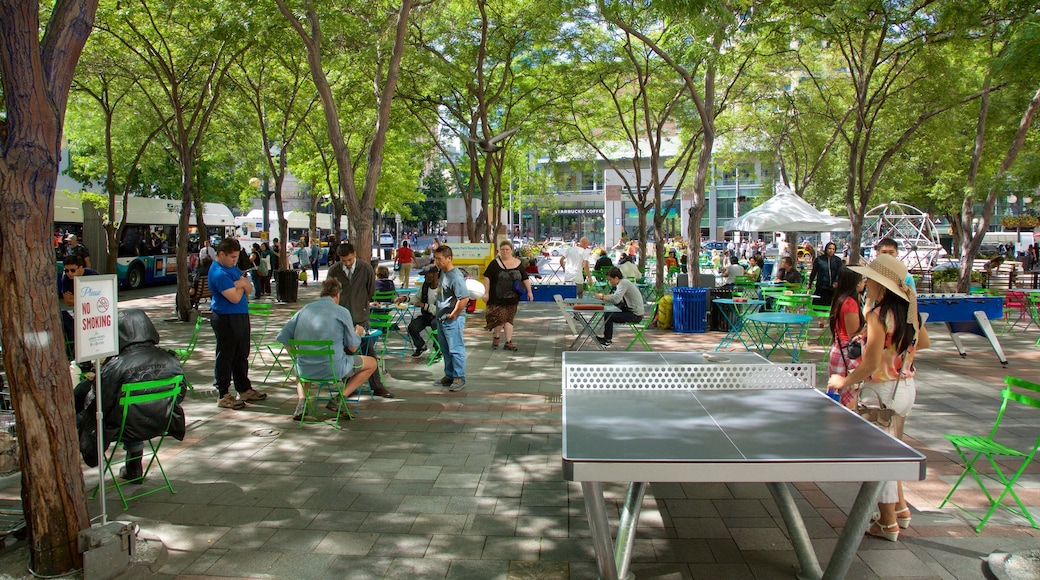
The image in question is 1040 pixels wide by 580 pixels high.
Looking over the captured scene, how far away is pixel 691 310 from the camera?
13078 mm

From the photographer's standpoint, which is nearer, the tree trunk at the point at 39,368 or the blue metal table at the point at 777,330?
the tree trunk at the point at 39,368

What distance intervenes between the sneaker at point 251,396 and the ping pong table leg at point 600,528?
536 centimetres

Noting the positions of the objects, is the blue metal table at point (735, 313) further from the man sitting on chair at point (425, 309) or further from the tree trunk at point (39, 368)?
the tree trunk at point (39, 368)

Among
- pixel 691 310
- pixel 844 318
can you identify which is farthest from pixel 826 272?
pixel 844 318

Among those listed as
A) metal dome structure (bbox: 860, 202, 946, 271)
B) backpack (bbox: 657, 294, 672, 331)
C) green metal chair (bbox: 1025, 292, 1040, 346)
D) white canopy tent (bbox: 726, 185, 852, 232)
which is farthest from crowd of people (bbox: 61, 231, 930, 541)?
metal dome structure (bbox: 860, 202, 946, 271)

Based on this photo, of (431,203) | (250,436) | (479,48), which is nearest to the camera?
(250,436)

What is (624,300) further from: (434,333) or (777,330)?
(777,330)

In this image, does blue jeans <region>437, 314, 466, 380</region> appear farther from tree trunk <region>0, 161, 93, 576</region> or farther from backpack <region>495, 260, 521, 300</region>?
tree trunk <region>0, 161, 93, 576</region>

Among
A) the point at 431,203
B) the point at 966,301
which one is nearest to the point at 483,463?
the point at 966,301

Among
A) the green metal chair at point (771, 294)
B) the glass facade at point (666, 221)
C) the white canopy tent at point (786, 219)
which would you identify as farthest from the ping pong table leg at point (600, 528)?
the glass facade at point (666, 221)

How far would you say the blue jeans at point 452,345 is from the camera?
834 centimetres

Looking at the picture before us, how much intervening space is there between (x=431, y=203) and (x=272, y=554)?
78542 mm

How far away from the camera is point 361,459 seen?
19.6 ft

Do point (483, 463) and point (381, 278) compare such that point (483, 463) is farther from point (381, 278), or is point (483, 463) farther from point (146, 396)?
point (381, 278)
